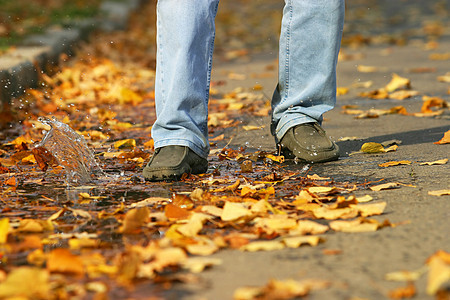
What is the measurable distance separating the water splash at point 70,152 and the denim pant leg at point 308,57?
3.07 feet

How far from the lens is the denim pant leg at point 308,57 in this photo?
354cm

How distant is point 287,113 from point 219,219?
125cm

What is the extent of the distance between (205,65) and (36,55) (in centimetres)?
323

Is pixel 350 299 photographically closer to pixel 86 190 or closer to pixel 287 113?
pixel 86 190

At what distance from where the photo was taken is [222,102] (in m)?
5.49

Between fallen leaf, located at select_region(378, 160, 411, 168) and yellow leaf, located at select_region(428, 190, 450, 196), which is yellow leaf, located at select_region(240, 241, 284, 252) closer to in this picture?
yellow leaf, located at select_region(428, 190, 450, 196)

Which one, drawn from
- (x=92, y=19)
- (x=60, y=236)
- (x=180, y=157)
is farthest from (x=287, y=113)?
(x=92, y=19)

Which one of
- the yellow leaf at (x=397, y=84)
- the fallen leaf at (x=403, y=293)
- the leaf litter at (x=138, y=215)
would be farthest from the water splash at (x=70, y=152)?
the yellow leaf at (x=397, y=84)

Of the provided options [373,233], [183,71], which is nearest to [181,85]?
[183,71]

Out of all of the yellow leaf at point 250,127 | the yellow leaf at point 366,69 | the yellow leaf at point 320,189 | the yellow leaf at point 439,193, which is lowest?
the yellow leaf at point 366,69

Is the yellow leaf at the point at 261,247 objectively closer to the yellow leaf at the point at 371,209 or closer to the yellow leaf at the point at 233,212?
the yellow leaf at the point at 233,212

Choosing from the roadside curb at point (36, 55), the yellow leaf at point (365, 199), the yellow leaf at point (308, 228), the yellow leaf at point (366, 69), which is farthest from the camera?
the yellow leaf at point (366, 69)

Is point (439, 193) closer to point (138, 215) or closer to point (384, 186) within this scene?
point (384, 186)

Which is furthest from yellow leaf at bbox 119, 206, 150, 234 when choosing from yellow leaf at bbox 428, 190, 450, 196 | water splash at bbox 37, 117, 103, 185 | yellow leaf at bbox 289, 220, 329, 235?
yellow leaf at bbox 428, 190, 450, 196
